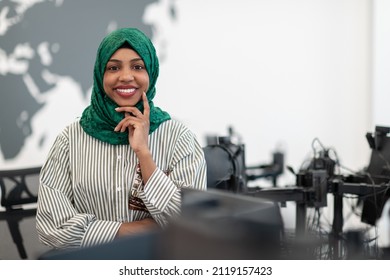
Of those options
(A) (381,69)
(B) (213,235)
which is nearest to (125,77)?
(B) (213,235)

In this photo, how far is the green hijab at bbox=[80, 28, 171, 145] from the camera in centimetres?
110

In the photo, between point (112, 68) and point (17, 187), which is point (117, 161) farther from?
point (17, 187)

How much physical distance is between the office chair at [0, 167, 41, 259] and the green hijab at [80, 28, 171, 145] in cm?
38

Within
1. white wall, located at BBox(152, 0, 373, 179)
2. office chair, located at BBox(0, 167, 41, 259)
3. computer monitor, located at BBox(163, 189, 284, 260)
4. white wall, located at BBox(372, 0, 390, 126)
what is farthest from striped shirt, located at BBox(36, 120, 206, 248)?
white wall, located at BBox(372, 0, 390, 126)

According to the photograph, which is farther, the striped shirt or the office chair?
the office chair

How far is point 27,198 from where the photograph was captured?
1587 millimetres

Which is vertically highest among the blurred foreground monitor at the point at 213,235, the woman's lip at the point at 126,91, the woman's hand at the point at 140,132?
the woman's lip at the point at 126,91

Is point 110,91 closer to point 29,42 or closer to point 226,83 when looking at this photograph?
point 29,42

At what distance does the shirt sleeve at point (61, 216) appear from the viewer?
1094 millimetres

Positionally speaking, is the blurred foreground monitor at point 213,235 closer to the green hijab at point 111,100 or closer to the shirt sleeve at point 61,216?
the shirt sleeve at point 61,216

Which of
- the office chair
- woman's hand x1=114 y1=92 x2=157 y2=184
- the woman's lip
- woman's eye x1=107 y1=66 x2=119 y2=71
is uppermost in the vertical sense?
woman's eye x1=107 y1=66 x2=119 y2=71

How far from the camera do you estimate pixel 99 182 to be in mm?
1126

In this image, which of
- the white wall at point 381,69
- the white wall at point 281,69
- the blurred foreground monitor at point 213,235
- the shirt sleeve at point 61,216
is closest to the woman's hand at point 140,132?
the shirt sleeve at point 61,216

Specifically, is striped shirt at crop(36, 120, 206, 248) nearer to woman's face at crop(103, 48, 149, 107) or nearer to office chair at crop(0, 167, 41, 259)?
woman's face at crop(103, 48, 149, 107)
